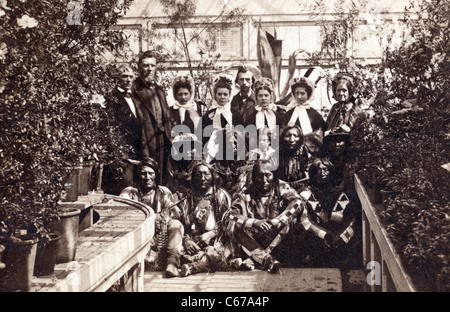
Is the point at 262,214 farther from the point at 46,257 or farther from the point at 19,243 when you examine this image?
the point at 19,243

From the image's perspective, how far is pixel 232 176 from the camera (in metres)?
4.21

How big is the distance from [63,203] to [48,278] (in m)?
0.58

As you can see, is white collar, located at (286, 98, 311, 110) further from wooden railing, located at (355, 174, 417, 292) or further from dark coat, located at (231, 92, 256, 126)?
wooden railing, located at (355, 174, 417, 292)

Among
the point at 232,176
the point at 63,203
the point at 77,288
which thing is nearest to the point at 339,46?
the point at 232,176

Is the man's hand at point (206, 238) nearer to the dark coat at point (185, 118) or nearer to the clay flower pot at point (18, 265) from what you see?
the dark coat at point (185, 118)

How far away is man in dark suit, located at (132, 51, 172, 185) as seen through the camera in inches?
167

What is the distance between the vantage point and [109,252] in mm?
3256

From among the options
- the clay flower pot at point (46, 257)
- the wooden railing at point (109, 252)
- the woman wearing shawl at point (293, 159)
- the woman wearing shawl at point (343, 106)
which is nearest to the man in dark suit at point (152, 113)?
the wooden railing at point (109, 252)

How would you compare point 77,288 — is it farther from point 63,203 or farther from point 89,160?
point 89,160

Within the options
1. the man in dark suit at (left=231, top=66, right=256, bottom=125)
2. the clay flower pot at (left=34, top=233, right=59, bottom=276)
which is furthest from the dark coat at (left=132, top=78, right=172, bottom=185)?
the clay flower pot at (left=34, top=233, right=59, bottom=276)

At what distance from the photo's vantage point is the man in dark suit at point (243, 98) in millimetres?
4191

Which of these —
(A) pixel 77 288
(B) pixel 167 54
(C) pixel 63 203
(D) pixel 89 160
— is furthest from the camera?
(B) pixel 167 54

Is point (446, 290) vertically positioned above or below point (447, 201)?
below

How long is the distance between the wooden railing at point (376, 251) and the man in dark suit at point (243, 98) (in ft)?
3.02
